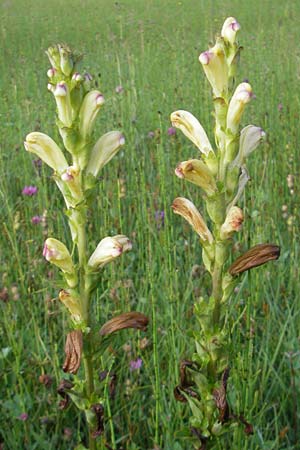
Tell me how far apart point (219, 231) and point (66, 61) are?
51 centimetres

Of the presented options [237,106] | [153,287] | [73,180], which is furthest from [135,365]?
[237,106]

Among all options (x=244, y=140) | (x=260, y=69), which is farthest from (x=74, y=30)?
(x=244, y=140)

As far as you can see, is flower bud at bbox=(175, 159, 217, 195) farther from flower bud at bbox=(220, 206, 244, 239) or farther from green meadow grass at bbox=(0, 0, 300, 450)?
green meadow grass at bbox=(0, 0, 300, 450)

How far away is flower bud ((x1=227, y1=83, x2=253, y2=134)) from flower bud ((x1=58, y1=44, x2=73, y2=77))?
1.20 ft

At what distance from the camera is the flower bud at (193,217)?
1459mm

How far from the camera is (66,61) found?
4.39ft

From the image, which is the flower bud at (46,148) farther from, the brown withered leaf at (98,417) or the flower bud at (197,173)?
the brown withered leaf at (98,417)

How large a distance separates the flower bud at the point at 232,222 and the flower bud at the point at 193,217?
0.07 m

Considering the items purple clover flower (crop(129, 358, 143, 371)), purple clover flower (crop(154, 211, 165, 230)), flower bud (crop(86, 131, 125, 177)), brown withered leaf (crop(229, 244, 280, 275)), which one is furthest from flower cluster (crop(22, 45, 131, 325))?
purple clover flower (crop(154, 211, 165, 230))

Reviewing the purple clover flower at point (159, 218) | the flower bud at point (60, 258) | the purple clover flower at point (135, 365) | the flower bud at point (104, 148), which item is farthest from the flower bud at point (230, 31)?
the purple clover flower at point (159, 218)

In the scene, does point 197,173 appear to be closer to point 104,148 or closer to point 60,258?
point 104,148

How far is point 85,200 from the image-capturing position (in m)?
1.39

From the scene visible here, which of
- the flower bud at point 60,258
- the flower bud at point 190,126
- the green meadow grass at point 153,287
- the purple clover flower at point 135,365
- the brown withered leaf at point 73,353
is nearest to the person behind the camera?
the brown withered leaf at point 73,353

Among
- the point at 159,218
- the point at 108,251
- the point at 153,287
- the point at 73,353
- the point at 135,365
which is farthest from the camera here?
the point at 159,218
